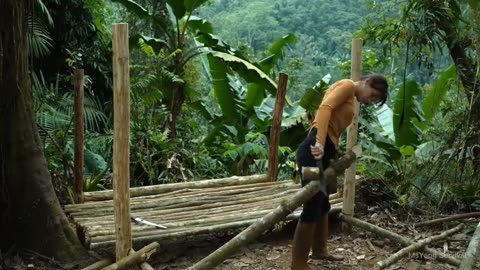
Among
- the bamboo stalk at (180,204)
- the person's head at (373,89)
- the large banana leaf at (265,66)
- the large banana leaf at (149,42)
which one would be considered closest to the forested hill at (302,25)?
the large banana leaf at (265,66)

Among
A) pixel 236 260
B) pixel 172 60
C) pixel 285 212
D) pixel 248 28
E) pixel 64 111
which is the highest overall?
→ pixel 248 28

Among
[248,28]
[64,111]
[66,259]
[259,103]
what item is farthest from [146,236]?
[248,28]

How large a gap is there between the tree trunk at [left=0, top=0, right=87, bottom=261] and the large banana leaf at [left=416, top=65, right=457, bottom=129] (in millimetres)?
4655

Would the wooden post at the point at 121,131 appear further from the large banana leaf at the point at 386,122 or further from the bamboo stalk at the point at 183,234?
the large banana leaf at the point at 386,122

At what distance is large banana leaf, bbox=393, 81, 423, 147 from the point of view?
6730 millimetres

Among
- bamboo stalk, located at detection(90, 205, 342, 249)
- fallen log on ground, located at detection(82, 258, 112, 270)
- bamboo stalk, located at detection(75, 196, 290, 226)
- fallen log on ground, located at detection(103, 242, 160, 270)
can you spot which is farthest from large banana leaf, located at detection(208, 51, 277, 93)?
fallen log on ground, located at detection(103, 242, 160, 270)

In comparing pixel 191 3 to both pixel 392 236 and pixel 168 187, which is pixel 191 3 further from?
pixel 392 236

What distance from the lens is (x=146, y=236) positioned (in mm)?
4047

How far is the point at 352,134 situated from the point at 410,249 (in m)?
1.03

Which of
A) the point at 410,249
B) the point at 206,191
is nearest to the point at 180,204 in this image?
the point at 206,191

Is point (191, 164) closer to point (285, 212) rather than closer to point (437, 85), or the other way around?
point (437, 85)

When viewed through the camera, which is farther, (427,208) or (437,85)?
(437,85)

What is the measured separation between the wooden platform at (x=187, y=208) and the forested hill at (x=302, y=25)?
12.2 meters

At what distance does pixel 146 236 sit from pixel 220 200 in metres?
1.18
